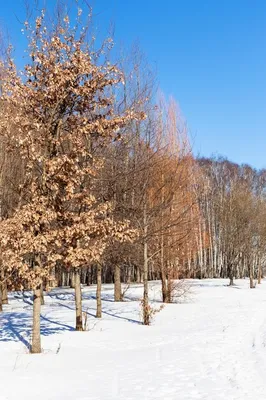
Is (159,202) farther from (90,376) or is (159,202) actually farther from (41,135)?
(90,376)

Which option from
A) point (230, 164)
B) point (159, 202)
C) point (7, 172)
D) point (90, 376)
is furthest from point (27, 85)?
point (230, 164)

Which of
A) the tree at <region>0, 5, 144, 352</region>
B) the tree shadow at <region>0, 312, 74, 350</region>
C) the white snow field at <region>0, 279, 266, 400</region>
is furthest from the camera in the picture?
the tree shadow at <region>0, 312, 74, 350</region>

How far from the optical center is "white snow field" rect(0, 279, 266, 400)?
21.5ft

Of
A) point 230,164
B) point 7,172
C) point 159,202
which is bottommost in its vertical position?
point 159,202

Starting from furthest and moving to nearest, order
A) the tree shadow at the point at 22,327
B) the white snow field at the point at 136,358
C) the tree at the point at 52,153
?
the tree shadow at the point at 22,327 → the tree at the point at 52,153 → the white snow field at the point at 136,358

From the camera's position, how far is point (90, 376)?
756 cm

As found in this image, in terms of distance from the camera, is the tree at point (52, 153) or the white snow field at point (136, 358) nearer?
the white snow field at point (136, 358)

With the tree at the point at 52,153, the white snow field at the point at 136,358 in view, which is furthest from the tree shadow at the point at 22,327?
the tree at the point at 52,153

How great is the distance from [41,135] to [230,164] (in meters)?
53.8

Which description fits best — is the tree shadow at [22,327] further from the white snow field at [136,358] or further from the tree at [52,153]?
the tree at [52,153]

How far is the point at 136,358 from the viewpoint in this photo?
30.0ft

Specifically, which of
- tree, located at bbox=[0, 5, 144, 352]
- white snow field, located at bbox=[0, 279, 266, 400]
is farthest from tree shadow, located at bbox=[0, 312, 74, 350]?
tree, located at bbox=[0, 5, 144, 352]

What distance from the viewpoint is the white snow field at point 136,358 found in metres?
6.57

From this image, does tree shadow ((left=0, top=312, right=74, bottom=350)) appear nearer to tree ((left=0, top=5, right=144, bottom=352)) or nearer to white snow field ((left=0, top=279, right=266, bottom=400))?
white snow field ((left=0, top=279, right=266, bottom=400))
